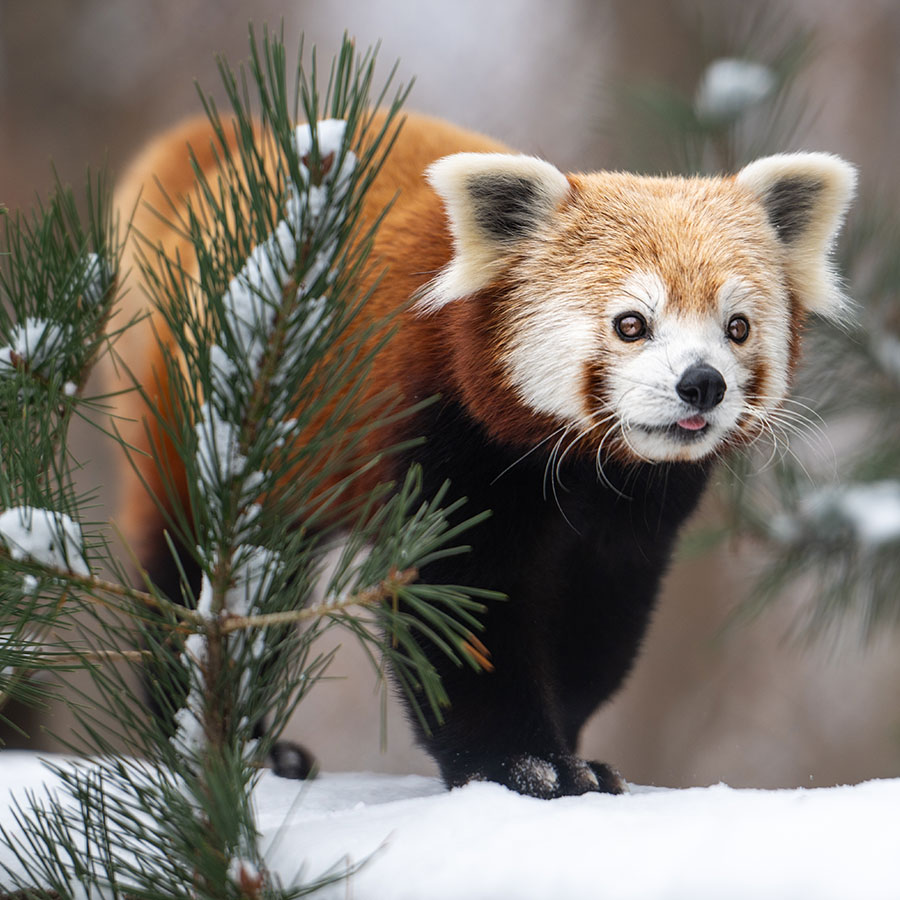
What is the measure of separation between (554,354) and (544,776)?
511 millimetres

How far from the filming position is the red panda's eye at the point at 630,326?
4.10ft

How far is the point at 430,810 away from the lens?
3.50 feet

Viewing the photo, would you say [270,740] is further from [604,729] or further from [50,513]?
[604,729]

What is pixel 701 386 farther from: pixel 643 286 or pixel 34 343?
pixel 34 343

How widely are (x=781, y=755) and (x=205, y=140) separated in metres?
2.85

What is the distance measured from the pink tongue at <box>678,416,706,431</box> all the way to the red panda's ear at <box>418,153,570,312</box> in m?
0.30

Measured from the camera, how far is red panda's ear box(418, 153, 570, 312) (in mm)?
1281

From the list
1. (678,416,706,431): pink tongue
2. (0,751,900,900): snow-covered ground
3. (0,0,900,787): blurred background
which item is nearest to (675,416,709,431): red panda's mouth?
(678,416,706,431): pink tongue

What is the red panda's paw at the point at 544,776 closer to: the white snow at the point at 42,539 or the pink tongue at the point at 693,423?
the pink tongue at the point at 693,423

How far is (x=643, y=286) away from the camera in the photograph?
49.4 inches

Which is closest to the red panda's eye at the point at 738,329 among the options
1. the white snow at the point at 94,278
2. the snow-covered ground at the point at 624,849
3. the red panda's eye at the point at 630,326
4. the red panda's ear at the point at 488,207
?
the red panda's eye at the point at 630,326

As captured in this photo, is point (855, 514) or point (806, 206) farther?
point (855, 514)

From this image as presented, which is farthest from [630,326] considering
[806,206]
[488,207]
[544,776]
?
[544,776]

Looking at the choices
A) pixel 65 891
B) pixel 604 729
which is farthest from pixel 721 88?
pixel 604 729
